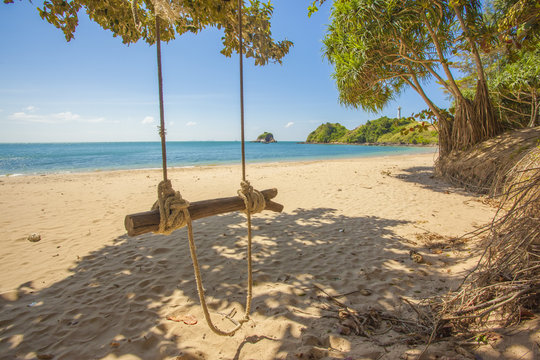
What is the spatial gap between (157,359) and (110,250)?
274 cm

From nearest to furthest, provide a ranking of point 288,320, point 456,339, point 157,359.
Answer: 1. point 456,339
2. point 157,359
3. point 288,320

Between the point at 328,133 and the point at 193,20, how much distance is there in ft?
305

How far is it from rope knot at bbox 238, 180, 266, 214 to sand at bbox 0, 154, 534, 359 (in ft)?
3.49

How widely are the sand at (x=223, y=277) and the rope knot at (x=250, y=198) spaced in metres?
1.06

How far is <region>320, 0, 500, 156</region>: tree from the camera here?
7465 millimetres

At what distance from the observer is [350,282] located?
2.79 metres

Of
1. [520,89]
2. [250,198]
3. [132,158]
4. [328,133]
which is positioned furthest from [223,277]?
[328,133]

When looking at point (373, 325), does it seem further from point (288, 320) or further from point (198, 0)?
point (198, 0)

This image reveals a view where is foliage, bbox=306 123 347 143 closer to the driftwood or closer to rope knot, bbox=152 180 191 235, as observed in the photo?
the driftwood

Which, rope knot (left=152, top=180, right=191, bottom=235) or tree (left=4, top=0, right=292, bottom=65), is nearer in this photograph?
rope knot (left=152, top=180, right=191, bottom=235)

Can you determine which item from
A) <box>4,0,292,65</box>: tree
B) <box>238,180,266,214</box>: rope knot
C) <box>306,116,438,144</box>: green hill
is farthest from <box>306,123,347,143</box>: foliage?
<box>238,180,266,214</box>: rope knot

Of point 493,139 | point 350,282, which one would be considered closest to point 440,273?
point 350,282

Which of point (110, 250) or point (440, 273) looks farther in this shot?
point (110, 250)

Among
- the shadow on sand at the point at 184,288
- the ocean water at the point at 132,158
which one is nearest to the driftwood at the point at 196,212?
the shadow on sand at the point at 184,288
